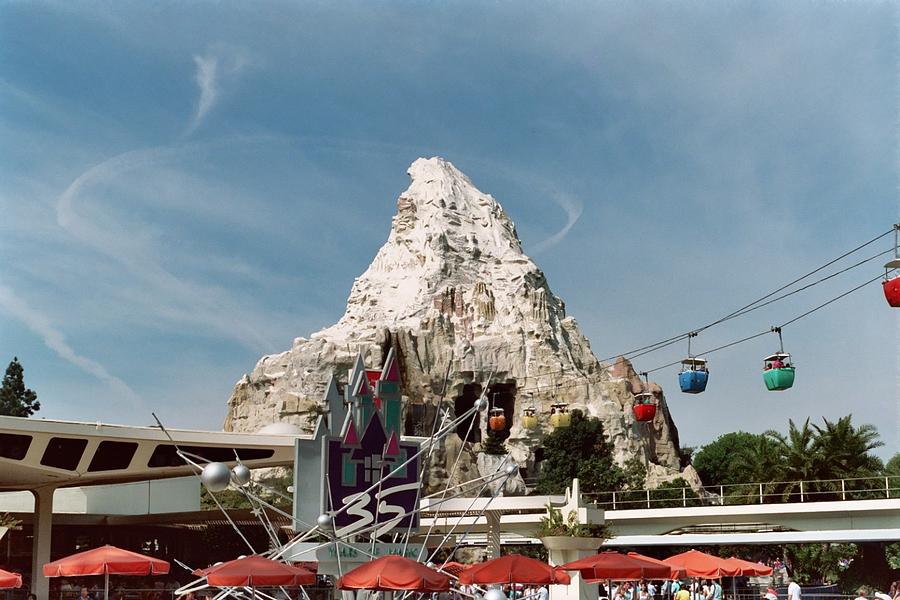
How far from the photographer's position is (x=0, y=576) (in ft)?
60.3

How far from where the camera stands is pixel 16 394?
82.1m

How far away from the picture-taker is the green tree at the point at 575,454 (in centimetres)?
6988

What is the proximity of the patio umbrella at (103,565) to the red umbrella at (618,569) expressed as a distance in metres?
8.31

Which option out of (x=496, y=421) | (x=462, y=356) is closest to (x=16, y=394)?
(x=462, y=356)

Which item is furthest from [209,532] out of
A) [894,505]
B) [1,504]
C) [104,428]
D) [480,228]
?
[480,228]

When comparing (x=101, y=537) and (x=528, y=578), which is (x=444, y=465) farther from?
(x=528, y=578)

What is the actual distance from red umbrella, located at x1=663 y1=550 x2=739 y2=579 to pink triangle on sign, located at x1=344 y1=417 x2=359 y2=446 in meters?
9.41

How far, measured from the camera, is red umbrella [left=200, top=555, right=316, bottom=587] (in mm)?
14484

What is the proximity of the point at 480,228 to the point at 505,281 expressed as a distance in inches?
432

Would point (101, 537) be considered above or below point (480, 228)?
below

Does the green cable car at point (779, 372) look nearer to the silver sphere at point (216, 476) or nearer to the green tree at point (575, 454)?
the silver sphere at point (216, 476)

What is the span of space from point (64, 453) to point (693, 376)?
60.3ft

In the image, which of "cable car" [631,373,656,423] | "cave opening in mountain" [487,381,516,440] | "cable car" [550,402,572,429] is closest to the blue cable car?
"cable car" [631,373,656,423]

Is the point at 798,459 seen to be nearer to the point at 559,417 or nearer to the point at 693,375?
the point at 559,417
